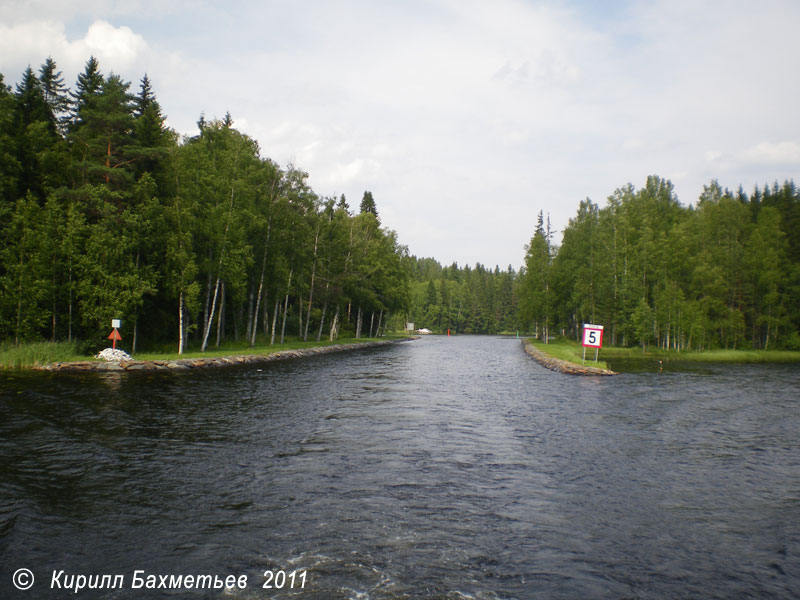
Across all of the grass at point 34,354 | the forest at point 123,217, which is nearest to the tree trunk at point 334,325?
the forest at point 123,217

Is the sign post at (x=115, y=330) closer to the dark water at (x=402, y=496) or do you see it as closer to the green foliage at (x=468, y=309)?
the dark water at (x=402, y=496)

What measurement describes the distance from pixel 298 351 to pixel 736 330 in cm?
5436

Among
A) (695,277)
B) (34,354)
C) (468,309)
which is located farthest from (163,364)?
(468,309)

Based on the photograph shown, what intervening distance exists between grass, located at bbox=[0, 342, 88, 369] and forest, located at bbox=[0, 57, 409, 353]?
91.8 inches

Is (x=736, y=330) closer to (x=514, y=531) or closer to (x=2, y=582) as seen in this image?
(x=514, y=531)

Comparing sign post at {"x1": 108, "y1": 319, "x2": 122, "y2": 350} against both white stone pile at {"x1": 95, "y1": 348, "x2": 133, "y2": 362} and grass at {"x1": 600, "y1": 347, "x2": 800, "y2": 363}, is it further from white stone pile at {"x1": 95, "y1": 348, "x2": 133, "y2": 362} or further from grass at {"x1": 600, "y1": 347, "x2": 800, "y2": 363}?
grass at {"x1": 600, "y1": 347, "x2": 800, "y2": 363}

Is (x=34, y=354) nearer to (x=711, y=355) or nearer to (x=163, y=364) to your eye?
(x=163, y=364)

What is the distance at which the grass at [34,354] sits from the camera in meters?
30.7

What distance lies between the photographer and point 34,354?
1230 inches

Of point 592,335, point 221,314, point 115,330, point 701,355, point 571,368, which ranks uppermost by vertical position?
point 592,335

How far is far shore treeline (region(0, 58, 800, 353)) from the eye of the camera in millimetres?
A: 35312

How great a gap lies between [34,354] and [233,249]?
55.6 ft

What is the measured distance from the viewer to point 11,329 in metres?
33.8

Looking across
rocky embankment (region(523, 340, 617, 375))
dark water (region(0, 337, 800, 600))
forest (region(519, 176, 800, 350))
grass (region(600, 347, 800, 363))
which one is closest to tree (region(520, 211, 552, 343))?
forest (region(519, 176, 800, 350))
